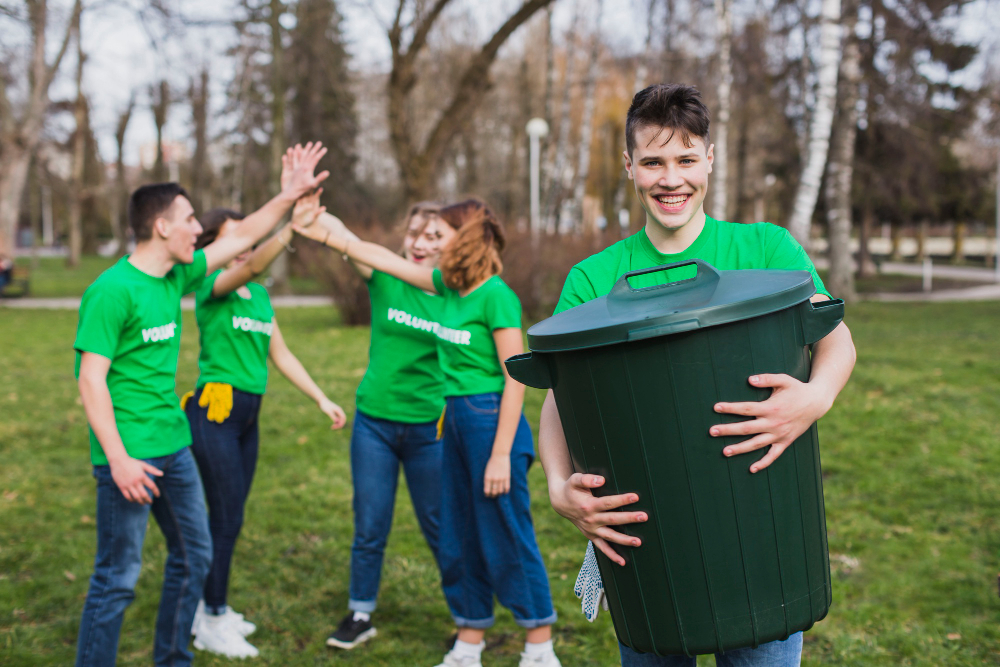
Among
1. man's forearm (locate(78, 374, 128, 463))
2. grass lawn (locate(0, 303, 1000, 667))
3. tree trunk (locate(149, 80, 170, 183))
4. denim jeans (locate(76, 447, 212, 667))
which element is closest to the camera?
man's forearm (locate(78, 374, 128, 463))

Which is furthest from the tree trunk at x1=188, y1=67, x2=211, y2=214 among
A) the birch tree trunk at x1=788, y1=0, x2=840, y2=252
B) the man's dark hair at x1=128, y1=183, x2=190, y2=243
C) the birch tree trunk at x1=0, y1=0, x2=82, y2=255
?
the man's dark hair at x1=128, y1=183, x2=190, y2=243

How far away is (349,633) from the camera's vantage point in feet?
11.6

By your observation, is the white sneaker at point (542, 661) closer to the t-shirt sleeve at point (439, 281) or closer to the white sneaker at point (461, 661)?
the white sneaker at point (461, 661)

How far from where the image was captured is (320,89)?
27.5m

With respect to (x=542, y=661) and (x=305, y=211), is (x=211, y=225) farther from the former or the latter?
(x=542, y=661)

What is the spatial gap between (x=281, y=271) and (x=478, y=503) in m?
19.1

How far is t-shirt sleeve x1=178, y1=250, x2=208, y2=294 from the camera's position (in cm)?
309

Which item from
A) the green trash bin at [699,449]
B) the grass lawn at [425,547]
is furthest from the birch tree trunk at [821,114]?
the green trash bin at [699,449]

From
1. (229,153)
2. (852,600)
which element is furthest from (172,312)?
(229,153)

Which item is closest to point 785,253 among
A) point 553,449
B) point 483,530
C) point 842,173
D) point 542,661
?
point 553,449

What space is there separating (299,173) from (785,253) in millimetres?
2282

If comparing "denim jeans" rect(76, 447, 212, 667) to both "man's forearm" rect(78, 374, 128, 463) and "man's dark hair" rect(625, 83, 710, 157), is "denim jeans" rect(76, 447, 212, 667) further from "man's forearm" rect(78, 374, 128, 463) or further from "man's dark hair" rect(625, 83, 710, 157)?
"man's dark hair" rect(625, 83, 710, 157)

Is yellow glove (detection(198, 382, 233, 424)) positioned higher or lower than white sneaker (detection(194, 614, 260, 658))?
higher

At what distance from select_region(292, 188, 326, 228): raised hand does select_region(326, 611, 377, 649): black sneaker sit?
1.75 m
